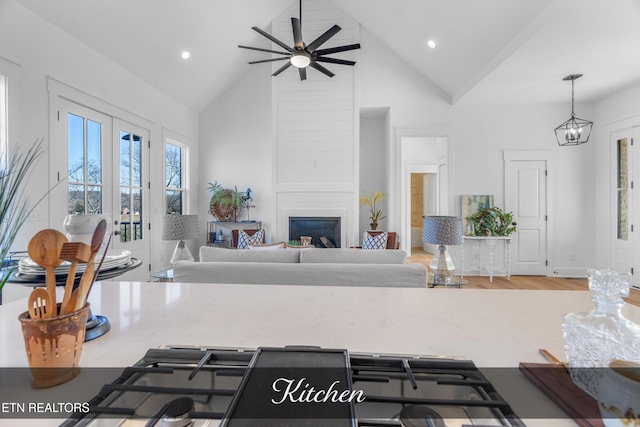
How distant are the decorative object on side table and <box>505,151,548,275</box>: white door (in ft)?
6.90

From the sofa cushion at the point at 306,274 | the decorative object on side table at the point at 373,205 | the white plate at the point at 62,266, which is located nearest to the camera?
the white plate at the point at 62,266

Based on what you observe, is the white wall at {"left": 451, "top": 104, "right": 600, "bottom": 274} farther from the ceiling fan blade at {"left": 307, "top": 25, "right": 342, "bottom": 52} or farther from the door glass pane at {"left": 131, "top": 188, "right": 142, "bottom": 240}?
the door glass pane at {"left": 131, "top": 188, "right": 142, "bottom": 240}

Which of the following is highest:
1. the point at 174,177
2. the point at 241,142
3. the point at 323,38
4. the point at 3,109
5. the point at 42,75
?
the point at 323,38

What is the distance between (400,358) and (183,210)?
5588mm

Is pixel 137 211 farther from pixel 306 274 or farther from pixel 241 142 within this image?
pixel 306 274

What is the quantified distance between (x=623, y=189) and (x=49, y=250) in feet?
20.6

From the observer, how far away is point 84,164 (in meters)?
3.32

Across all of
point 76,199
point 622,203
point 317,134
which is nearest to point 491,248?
point 622,203

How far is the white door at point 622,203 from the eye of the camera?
4.24m

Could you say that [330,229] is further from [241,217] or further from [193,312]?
[193,312]

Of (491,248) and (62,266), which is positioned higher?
(62,266)

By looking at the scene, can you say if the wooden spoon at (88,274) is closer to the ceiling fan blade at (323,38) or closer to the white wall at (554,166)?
the ceiling fan blade at (323,38)

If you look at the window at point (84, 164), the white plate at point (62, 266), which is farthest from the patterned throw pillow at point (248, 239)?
the white plate at point (62, 266)

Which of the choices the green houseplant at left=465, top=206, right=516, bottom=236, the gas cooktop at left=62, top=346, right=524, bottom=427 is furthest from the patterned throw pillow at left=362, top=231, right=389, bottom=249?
the gas cooktop at left=62, top=346, right=524, bottom=427
